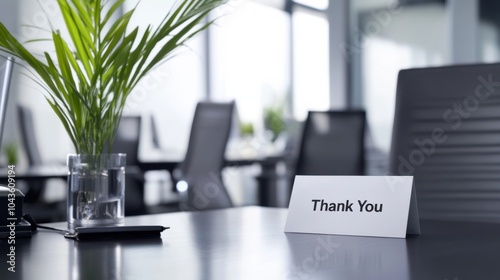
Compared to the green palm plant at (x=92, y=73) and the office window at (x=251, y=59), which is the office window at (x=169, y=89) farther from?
the green palm plant at (x=92, y=73)

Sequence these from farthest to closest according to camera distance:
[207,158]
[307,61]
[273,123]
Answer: [307,61]
[273,123]
[207,158]

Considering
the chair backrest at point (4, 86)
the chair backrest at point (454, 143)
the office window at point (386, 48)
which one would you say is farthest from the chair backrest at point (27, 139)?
Result: the chair backrest at point (454, 143)

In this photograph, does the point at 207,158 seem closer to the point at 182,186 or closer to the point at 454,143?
the point at 182,186

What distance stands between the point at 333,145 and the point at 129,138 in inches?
86.1

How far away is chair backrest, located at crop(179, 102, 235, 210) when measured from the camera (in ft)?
14.8

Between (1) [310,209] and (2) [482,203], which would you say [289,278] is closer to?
(1) [310,209]

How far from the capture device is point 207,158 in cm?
461

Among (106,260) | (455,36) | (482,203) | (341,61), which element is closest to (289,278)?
(106,260)

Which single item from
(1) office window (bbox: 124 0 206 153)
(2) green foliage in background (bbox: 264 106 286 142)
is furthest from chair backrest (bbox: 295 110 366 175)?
(1) office window (bbox: 124 0 206 153)

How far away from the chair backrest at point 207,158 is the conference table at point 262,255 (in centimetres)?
283

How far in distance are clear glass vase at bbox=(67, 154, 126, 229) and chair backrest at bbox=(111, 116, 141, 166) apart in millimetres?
3626

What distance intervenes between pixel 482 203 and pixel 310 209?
76cm

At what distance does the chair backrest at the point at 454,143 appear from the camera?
6.84 feet

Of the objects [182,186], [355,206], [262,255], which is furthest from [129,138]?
[262,255]
